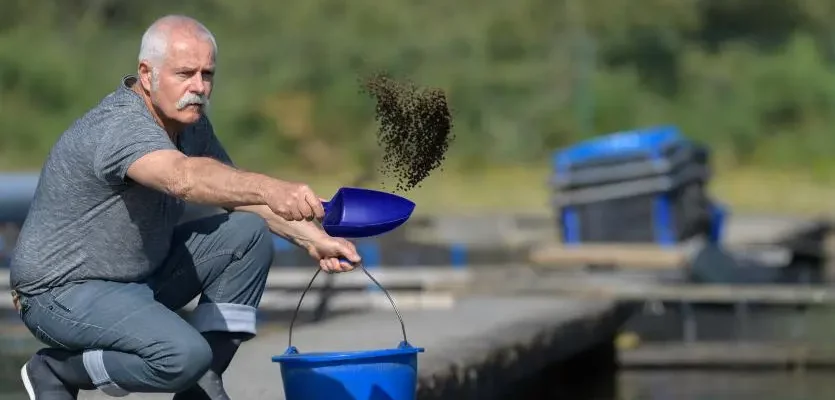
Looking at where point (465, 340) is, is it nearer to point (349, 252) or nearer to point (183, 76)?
point (349, 252)

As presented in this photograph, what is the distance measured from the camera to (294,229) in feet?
16.3

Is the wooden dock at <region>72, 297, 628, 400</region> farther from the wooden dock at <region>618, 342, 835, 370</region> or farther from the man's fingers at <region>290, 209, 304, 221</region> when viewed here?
the man's fingers at <region>290, 209, 304, 221</region>

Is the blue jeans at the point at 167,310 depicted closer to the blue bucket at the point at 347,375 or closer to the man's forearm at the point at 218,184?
the blue bucket at the point at 347,375

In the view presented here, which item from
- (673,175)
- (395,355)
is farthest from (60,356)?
(673,175)

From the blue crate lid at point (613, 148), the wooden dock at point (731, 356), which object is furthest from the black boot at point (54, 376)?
the blue crate lid at point (613, 148)

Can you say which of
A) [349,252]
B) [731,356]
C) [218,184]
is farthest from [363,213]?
[731,356]

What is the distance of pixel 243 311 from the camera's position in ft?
16.1

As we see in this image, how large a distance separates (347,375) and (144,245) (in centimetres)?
70

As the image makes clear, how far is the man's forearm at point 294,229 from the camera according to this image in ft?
16.0

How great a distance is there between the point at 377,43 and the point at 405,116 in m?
32.7

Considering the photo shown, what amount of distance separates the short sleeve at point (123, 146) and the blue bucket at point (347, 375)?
2.49 ft

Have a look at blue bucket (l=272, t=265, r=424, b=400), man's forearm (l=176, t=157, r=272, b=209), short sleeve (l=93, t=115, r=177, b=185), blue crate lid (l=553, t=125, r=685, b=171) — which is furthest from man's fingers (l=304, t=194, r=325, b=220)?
blue crate lid (l=553, t=125, r=685, b=171)

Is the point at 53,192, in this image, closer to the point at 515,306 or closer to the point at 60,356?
the point at 60,356

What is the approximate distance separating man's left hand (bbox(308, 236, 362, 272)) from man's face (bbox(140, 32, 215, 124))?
60 cm
